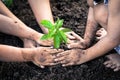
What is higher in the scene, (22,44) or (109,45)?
(109,45)

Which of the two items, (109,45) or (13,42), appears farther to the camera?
(13,42)

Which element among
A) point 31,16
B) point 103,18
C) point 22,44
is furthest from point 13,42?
point 103,18

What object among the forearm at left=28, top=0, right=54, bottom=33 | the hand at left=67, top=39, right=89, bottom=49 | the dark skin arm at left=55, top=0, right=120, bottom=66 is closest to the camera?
the dark skin arm at left=55, top=0, right=120, bottom=66

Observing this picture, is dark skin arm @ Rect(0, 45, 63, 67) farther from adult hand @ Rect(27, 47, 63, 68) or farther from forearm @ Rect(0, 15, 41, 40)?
forearm @ Rect(0, 15, 41, 40)

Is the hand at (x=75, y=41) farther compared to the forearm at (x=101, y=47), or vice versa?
the hand at (x=75, y=41)

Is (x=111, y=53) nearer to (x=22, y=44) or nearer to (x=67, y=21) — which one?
(x=67, y=21)

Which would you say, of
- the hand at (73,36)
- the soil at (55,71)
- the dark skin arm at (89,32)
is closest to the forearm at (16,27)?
the soil at (55,71)

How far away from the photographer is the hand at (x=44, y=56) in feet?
6.36

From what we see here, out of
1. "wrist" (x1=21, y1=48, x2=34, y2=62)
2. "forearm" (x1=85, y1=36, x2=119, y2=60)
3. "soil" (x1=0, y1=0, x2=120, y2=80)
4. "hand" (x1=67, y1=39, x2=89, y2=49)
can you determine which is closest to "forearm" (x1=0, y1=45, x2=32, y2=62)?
"wrist" (x1=21, y1=48, x2=34, y2=62)

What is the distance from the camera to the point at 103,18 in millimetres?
1971

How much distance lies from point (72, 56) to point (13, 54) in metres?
0.38

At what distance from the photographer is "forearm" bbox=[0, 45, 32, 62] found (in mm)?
1917

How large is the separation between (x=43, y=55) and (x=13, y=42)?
385mm

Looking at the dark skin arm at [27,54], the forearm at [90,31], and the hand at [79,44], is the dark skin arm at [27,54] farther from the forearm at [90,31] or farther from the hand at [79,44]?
the forearm at [90,31]
